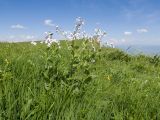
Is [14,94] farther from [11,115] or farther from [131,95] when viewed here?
[131,95]

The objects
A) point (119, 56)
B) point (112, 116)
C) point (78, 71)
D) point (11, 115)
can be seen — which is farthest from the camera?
point (119, 56)

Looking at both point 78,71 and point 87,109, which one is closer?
point 87,109

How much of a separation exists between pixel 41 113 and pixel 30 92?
57cm

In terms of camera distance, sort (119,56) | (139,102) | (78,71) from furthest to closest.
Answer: (119,56), (78,71), (139,102)

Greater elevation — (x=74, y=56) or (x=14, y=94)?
(x=74, y=56)

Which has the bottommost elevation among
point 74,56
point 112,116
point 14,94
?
point 112,116

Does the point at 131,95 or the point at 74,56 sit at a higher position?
the point at 74,56

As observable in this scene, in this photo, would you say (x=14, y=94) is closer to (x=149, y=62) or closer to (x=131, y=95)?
(x=131, y=95)

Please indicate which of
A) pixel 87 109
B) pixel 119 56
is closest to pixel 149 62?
pixel 119 56

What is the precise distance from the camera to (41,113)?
15.9ft

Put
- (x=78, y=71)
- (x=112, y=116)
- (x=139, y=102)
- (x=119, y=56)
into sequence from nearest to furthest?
(x=112, y=116)
(x=139, y=102)
(x=78, y=71)
(x=119, y=56)

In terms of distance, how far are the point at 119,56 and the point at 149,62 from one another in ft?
4.14

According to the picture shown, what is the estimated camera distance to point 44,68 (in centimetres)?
657

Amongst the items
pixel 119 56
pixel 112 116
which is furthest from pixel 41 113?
pixel 119 56
